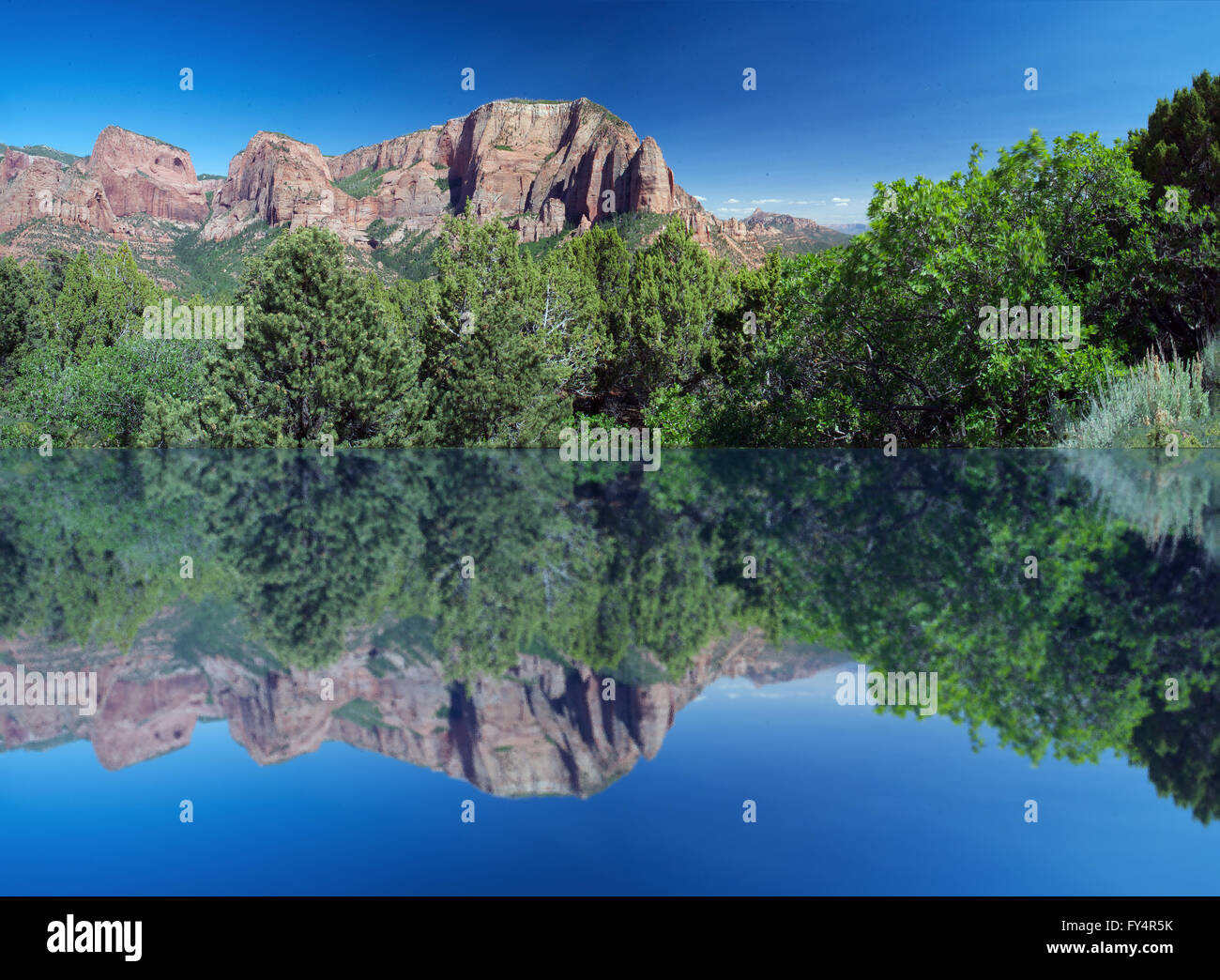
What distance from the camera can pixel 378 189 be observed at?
157 metres

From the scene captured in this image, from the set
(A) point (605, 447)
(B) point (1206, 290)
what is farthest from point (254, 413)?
(B) point (1206, 290)

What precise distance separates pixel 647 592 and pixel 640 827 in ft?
5.27

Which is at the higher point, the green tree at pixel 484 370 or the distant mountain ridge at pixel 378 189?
the distant mountain ridge at pixel 378 189

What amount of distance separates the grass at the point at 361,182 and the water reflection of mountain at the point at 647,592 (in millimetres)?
167091

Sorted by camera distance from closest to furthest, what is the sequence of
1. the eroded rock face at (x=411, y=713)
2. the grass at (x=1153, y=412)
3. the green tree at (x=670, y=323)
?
the eroded rock face at (x=411, y=713)
the grass at (x=1153, y=412)
the green tree at (x=670, y=323)

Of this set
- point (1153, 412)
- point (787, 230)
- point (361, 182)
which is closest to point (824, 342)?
point (1153, 412)

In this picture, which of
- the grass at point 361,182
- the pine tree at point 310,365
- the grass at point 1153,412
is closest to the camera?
the grass at point 1153,412

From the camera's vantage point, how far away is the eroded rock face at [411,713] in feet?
5.67

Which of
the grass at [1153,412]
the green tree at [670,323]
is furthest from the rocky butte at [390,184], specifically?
the grass at [1153,412]

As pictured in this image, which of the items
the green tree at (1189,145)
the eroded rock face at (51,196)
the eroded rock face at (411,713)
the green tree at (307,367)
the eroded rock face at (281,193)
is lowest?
the eroded rock face at (411,713)

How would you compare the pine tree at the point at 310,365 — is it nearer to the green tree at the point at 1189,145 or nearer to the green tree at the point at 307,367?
the green tree at the point at 307,367

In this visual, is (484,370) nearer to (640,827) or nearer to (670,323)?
(670,323)

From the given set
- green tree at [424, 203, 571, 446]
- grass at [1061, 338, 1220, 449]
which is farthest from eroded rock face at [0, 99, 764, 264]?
grass at [1061, 338, 1220, 449]
